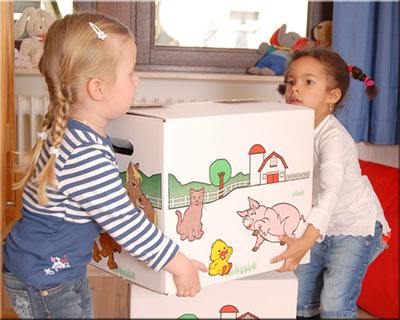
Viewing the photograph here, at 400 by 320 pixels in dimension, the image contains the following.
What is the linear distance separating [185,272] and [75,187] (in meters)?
0.25

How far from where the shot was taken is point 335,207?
1569 millimetres

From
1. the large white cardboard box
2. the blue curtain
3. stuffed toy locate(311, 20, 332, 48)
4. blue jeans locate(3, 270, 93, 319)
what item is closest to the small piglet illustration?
the large white cardboard box

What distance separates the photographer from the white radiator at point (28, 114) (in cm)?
254

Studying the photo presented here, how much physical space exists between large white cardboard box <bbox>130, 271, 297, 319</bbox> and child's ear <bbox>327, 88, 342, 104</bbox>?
0.44 meters

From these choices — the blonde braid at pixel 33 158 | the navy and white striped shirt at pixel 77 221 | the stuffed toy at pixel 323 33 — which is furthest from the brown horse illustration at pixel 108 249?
the stuffed toy at pixel 323 33

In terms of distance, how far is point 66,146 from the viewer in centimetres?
114

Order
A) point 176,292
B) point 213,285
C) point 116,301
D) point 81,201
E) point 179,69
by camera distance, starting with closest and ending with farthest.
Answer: point 81,201 < point 176,292 < point 213,285 < point 116,301 < point 179,69

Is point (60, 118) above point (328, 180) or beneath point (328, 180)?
above

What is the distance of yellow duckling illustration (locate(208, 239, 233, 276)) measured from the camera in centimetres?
127

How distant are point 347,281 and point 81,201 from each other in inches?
28.9

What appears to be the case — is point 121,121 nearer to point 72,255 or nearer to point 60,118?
point 60,118

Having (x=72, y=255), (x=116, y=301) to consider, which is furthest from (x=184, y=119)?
(x=116, y=301)

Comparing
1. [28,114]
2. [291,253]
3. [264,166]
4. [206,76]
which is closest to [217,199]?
[264,166]

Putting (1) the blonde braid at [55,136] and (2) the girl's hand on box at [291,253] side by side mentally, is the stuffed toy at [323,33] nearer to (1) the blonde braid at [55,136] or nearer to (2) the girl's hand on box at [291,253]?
(2) the girl's hand on box at [291,253]
